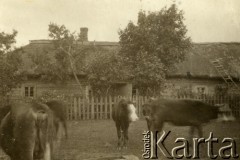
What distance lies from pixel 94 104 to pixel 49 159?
435 inches

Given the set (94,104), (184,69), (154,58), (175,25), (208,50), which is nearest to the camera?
(94,104)

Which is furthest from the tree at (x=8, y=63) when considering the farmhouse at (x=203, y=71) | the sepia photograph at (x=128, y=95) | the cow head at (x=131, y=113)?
the farmhouse at (x=203, y=71)

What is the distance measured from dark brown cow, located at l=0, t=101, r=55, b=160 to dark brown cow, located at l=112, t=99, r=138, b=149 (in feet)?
12.1

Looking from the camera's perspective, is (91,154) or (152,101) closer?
(91,154)

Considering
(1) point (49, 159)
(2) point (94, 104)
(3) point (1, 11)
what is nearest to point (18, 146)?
(1) point (49, 159)

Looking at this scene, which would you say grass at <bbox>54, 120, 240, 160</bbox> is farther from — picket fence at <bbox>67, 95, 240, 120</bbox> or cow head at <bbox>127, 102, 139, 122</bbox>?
picket fence at <bbox>67, 95, 240, 120</bbox>

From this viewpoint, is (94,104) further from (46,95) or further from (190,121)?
(190,121)

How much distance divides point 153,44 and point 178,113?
33.4 feet

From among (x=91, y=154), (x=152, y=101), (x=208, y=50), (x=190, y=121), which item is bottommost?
(x=91, y=154)

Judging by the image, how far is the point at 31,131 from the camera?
3.26m

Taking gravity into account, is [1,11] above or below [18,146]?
above

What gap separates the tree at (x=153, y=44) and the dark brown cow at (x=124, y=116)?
28.4 feet

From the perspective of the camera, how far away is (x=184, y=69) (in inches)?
827

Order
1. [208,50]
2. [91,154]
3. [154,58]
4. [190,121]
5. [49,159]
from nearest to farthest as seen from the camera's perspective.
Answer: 1. [49,159]
2. [91,154]
3. [190,121]
4. [154,58]
5. [208,50]
